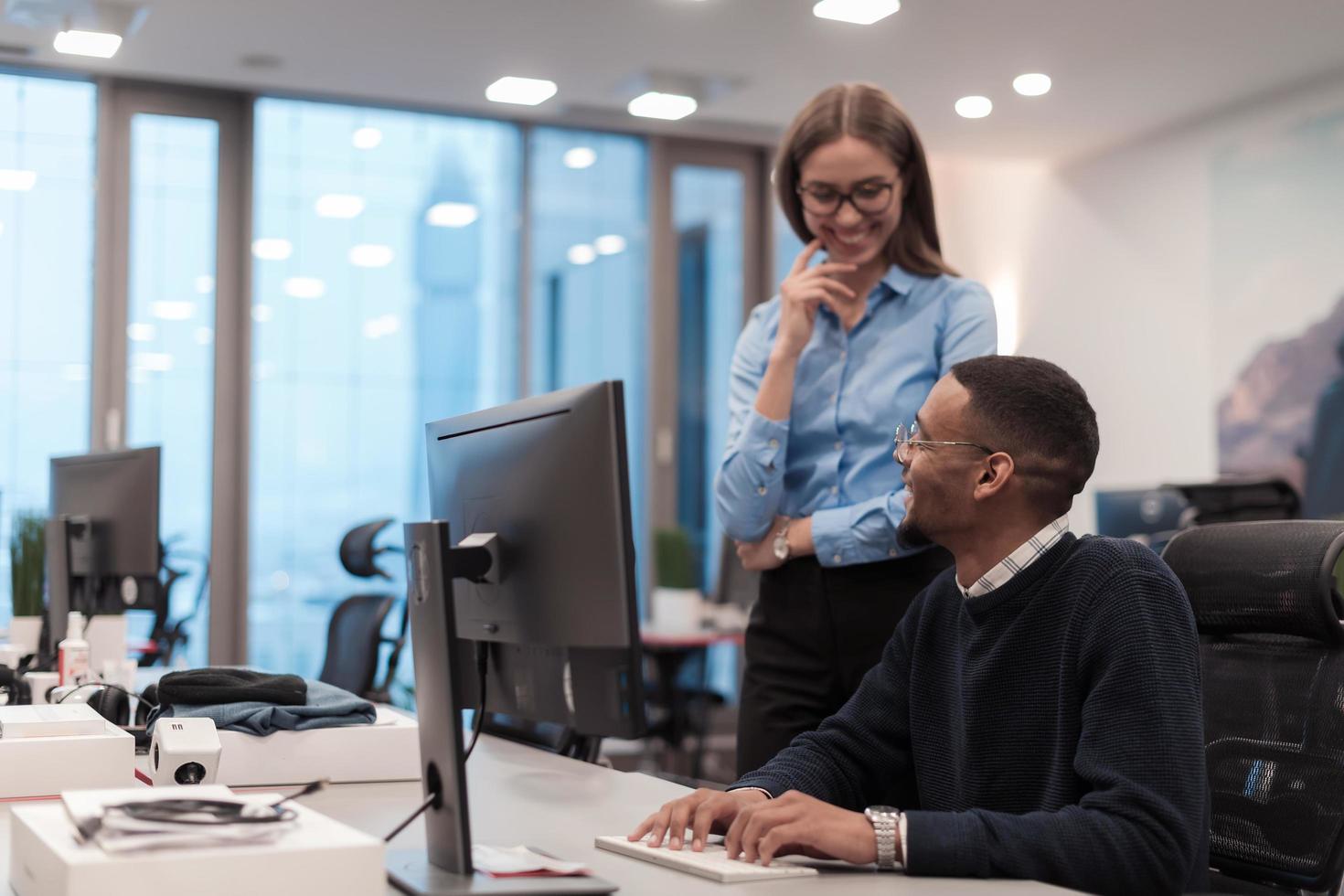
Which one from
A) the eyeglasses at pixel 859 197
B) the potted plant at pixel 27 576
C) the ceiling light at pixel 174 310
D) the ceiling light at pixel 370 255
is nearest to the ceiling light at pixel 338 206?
the ceiling light at pixel 370 255

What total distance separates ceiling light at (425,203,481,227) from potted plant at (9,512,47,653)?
3.57 m

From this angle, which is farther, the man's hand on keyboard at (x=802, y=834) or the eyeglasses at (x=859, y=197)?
the eyeglasses at (x=859, y=197)

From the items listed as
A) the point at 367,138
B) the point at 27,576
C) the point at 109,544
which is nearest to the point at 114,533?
the point at 109,544

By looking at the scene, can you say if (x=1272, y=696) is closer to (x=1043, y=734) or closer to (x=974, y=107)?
(x=1043, y=734)

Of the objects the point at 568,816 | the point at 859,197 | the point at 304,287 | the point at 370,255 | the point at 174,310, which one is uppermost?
the point at 370,255

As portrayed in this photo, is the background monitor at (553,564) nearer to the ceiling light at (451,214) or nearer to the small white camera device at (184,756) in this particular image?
the small white camera device at (184,756)

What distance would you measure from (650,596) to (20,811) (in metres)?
6.12

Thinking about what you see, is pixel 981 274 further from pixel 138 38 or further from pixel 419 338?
pixel 138 38

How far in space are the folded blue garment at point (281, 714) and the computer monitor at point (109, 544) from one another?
3.23 ft

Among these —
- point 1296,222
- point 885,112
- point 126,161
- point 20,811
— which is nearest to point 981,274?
point 1296,222

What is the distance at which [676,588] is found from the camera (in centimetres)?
599

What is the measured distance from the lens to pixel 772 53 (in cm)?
579

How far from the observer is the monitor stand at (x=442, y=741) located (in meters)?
1.28

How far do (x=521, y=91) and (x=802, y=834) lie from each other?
17.5ft
